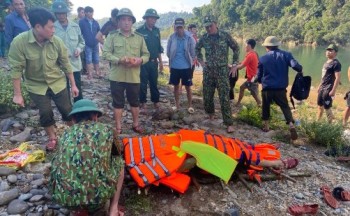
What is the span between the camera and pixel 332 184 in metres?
4.21

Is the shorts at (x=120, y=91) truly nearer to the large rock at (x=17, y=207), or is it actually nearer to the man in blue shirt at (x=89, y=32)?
the large rock at (x=17, y=207)

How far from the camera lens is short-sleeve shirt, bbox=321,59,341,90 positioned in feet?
21.7

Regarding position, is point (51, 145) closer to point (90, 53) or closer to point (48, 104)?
point (48, 104)

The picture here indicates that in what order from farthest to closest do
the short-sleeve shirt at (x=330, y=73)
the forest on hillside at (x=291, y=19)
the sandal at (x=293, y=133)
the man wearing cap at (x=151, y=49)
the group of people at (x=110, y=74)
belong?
the forest on hillside at (x=291, y=19) < the short-sleeve shirt at (x=330, y=73) < the man wearing cap at (x=151, y=49) < the sandal at (x=293, y=133) < the group of people at (x=110, y=74)

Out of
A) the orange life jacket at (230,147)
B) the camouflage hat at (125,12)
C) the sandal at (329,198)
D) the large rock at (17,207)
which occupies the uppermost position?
the camouflage hat at (125,12)

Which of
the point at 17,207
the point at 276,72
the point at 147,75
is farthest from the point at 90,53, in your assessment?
the point at 17,207

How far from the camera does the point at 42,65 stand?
4.07 metres

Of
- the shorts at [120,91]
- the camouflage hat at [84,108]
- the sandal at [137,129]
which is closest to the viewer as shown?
the camouflage hat at [84,108]

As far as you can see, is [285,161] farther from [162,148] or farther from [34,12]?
[34,12]

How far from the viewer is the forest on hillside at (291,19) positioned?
45.8 metres

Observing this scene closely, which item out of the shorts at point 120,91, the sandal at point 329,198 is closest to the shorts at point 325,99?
the sandal at point 329,198

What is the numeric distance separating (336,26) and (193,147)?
168ft

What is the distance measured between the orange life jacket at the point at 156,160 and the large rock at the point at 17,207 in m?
1.18

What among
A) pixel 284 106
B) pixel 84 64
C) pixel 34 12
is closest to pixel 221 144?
pixel 284 106
